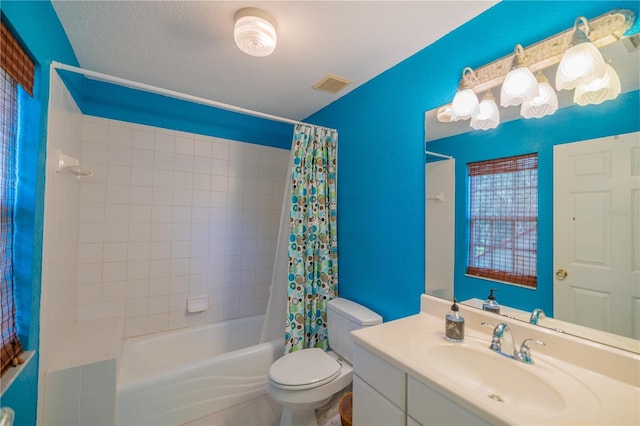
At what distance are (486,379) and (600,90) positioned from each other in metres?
1.13

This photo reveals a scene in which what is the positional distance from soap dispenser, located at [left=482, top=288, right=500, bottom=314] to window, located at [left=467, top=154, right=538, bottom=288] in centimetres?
9

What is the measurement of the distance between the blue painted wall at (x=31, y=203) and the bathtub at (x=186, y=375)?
495mm

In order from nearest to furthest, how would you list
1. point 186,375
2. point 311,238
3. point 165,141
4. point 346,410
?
point 346,410
point 186,375
point 311,238
point 165,141

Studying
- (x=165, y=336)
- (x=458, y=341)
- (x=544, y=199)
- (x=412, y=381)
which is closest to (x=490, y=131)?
(x=544, y=199)

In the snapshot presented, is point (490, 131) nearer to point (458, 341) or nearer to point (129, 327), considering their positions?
point (458, 341)

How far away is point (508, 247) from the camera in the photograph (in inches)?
46.3

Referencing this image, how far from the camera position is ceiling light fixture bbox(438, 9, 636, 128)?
902 millimetres

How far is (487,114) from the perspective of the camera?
4.02 feet

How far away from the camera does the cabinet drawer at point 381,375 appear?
0.93m

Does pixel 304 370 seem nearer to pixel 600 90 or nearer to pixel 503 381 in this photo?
pixel 503 381

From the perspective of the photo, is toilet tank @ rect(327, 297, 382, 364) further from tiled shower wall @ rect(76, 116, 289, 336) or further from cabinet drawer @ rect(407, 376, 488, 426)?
tiled shower wall @ rect(76, 116, 289, 336)

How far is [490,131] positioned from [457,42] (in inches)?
20.7

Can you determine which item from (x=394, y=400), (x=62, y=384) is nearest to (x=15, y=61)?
(x=62, y=384)

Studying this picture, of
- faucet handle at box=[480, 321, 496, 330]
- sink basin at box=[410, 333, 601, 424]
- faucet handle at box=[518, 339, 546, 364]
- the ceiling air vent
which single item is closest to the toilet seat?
sink basin at box=[410, 333, 601, 424]
